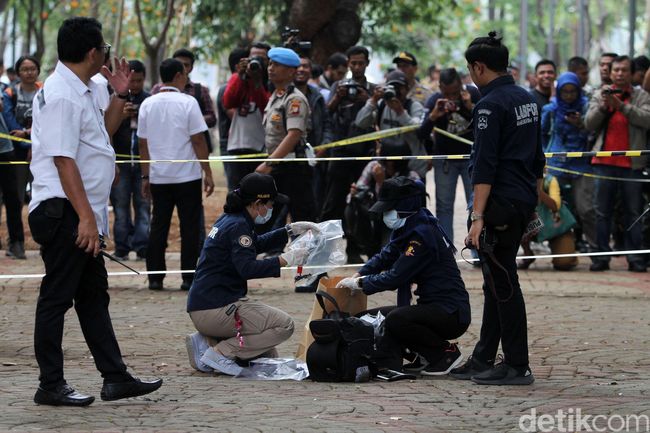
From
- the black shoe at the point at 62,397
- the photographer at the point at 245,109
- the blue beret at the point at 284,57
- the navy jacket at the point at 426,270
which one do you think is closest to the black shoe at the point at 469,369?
the navy jacket at the point at 426,270

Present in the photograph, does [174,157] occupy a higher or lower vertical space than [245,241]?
higher

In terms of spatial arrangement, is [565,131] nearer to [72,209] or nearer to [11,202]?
[11,202]

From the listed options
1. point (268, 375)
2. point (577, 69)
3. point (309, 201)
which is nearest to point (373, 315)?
point (268, 375)

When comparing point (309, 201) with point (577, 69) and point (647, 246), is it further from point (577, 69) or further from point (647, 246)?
point (577, 69)

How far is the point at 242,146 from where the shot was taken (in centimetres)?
1298

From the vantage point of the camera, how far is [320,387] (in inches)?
308

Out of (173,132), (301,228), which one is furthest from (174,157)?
(301,228)

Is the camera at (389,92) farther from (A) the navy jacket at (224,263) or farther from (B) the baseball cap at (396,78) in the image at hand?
(A) the navy jacket at (224,263)

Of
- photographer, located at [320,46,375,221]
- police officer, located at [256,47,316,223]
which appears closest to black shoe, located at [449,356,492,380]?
police officer, located at [256,47,316,223]

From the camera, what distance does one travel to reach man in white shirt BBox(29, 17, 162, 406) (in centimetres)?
688

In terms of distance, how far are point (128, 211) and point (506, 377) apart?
22.6 feet

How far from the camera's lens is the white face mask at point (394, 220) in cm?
834

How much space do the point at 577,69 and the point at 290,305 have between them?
236 inches

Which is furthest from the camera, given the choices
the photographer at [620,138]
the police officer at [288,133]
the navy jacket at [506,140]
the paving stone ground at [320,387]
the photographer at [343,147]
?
the photographer at [343,147]
